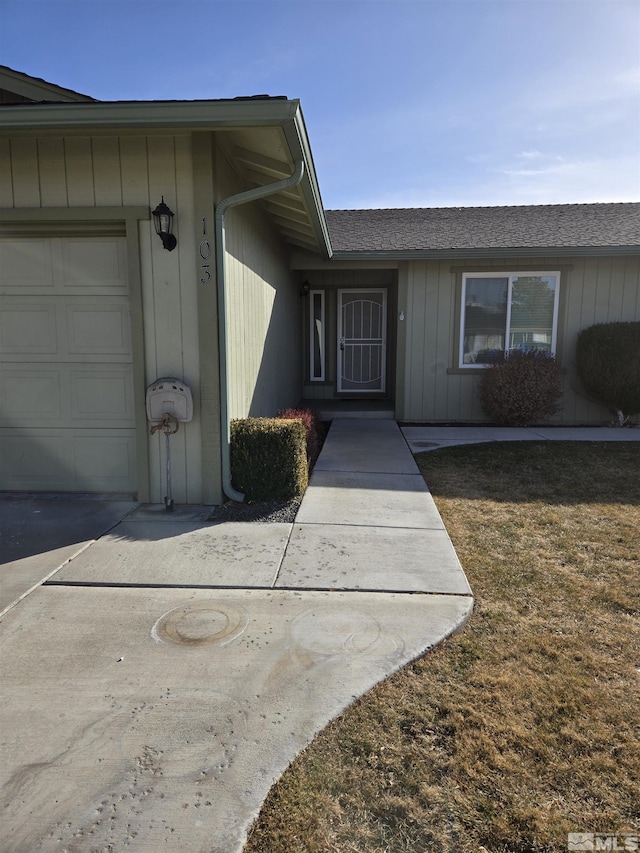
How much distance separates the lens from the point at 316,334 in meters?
11.4

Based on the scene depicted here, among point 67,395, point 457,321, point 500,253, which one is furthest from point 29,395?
point 500,253

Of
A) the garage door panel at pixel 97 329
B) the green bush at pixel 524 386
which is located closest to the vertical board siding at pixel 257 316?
the garage door panel at pixel 97 329

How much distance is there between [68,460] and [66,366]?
0.87m

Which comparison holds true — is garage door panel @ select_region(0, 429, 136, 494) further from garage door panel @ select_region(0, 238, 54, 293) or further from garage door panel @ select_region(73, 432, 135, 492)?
garage door panel @ select_region(0, 238, 54, 293)

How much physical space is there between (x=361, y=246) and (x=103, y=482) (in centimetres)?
612

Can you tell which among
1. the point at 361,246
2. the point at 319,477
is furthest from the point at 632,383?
the point at 319,477

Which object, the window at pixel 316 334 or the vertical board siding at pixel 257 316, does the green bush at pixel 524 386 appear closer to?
the vertical board siding at pixel 257 316

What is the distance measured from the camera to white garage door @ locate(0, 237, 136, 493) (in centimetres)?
468

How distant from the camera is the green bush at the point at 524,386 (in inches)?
332

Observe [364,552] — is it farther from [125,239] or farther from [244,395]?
[125,239]

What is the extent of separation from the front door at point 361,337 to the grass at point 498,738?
8169 mm

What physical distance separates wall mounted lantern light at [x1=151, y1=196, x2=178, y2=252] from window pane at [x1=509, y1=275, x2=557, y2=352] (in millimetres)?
6531

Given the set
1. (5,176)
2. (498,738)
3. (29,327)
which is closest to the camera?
(498,738)

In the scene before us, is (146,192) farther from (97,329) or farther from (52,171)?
(97,329)
